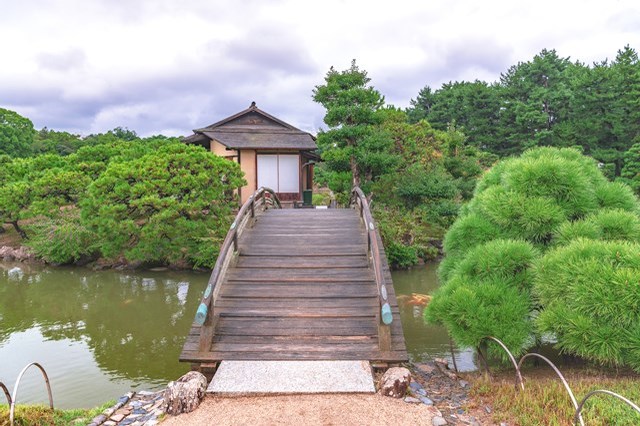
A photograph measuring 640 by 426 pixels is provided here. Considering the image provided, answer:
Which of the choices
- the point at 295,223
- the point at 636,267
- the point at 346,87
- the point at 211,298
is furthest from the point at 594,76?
the point at 211,298

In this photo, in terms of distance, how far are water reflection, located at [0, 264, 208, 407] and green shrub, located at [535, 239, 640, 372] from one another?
5.63 meters

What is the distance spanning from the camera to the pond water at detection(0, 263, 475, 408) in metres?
6.57

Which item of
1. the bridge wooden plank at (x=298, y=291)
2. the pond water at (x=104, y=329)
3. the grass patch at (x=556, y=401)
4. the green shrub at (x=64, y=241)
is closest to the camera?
the grass patch at (x=556, y=401)

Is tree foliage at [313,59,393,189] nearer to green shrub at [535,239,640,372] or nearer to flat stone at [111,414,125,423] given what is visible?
green shrub at [535,239,640,372]

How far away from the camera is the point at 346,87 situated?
14828 mm

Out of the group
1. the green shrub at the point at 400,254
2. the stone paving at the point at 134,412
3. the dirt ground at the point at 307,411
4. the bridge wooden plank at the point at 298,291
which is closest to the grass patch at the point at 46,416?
the stone paving at the point at 134,412

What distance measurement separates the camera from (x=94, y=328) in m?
9.22

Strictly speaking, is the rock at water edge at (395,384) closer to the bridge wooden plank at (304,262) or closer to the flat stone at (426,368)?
the flat stone at (426,368)

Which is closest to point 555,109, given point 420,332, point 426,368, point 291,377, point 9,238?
point 420,332

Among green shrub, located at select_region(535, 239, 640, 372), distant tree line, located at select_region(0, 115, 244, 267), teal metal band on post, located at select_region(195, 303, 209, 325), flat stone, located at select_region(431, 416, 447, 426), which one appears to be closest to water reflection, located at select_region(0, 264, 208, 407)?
distant tree line, located at select_region(0, 115, 244, 267)

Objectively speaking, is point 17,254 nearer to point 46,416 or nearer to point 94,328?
point 94,328

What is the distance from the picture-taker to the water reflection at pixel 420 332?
716 cm

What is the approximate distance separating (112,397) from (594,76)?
30.4 meters

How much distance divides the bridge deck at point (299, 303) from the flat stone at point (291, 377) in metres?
0.15
